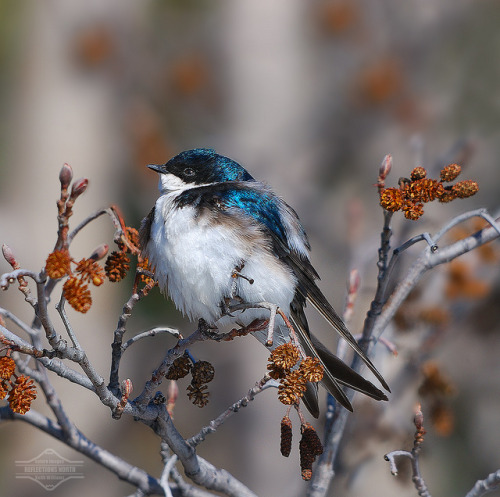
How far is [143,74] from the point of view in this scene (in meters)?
6.77

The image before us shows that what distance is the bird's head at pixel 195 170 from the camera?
118 inches

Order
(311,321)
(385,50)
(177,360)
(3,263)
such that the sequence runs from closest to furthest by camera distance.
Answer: (177,360) < (3,263) < (311,321) < (385,50)

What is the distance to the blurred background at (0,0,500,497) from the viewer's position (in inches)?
204

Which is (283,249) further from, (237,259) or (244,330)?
(244,330)

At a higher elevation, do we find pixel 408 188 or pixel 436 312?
pixel 436 312

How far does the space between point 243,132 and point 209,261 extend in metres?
3.54

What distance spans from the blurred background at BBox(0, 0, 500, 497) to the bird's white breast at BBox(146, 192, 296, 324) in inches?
68.0

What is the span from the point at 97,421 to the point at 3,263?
1.44m

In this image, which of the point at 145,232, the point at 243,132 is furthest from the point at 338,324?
the point at 243,132

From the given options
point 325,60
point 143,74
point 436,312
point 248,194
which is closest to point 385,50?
point 325,60

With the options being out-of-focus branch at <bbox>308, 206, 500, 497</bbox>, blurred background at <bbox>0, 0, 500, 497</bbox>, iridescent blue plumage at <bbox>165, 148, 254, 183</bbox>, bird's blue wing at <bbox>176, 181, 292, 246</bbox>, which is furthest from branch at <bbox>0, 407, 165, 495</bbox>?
blurred background at <bbox>0, 0, 500, 497</bbox>

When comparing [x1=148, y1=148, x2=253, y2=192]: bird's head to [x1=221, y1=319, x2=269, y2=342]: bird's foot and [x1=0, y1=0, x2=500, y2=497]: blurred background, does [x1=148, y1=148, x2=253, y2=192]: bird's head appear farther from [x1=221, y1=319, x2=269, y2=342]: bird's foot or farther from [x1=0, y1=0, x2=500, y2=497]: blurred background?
[x1=0, y1=0, x2=500, y2=497]: blurred background

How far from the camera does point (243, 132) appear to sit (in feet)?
19.5

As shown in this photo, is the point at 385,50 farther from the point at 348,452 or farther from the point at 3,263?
the point at 348,452
